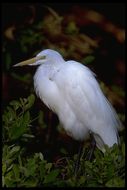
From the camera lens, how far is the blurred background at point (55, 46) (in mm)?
Result: 4977

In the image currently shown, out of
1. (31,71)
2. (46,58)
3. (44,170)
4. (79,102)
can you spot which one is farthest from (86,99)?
(31,71)

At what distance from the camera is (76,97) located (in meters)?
3.94

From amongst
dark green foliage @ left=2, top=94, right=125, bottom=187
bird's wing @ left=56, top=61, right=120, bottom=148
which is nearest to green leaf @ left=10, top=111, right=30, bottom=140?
dark green foliage @ left=2, top=94, right=125, bottom=187

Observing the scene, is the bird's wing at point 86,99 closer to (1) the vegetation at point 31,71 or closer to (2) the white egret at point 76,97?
(2) the white egret at point 76,97

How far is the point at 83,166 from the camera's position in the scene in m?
3.65

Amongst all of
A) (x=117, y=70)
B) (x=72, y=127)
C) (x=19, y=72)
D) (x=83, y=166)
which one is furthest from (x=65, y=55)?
(x=83, y=166)

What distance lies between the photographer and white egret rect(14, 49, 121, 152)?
3920 millimetres

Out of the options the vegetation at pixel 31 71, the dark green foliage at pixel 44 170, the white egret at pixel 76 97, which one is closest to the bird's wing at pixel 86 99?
the white egret at pixel 76 97

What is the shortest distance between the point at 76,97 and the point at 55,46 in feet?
4.19

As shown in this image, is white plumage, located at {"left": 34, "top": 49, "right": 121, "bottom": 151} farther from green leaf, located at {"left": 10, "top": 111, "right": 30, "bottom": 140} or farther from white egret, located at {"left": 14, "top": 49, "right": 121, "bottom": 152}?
green leaf, located at {"left": 10, "top": 111, "right": 30, "bottom": 140}

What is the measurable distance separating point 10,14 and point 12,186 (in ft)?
7.48

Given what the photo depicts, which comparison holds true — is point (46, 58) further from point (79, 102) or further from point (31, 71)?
point (31, 71)

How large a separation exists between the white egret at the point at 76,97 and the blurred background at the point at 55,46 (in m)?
0.61

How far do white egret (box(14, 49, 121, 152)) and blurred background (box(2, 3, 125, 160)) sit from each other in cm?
61
